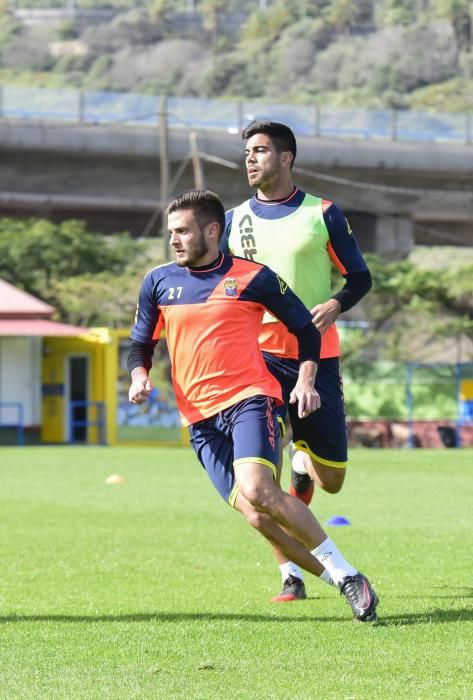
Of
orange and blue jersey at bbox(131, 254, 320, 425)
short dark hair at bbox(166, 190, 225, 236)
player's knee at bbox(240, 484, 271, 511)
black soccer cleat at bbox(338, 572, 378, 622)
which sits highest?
short dark hair at bbox(166, 190, 225, 236)

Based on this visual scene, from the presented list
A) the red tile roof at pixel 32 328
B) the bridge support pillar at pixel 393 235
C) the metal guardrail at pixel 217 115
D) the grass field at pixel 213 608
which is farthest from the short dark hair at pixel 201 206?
the bridge support pillar at pixel 393 235

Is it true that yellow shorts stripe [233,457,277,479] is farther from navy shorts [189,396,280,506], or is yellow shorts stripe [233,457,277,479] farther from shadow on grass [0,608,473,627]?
shadow on grass [0,608,473,627]

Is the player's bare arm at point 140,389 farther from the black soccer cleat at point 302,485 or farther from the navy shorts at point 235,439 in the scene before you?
the black soccer cleat at point 302,485

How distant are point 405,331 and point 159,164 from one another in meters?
11.9

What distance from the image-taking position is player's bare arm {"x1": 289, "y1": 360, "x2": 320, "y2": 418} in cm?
720

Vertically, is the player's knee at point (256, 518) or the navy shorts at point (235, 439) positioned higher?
the navy shorts at point (235, 439)

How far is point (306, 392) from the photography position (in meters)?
7.24

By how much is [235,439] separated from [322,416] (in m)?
1.06

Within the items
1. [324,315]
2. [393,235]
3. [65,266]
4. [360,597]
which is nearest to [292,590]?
[360,597]

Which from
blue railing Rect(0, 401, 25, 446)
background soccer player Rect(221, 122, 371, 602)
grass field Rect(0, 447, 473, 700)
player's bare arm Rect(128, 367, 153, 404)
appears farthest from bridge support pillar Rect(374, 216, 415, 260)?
player's bare arm Rect(128, 367, 153, 404)

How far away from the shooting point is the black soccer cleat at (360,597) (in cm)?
705

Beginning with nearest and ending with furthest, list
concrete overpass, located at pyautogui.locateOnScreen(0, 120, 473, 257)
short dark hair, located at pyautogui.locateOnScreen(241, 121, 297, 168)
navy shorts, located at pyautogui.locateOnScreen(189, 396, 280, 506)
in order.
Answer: navy shorts, located at pyautogui.locateOnScreen(189, 396, 280, 506)
short dark hair, located at pyautogui.locateOnScreen(241, 121, 297, 168)
concrete overpass, located at pyautogui.locateOnScreen(0, 120, 473, 257)

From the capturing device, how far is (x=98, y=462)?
27.0 meters

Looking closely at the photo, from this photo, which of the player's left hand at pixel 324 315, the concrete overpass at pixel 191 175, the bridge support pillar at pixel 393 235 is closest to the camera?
the player's left hand at pixel 324 315
